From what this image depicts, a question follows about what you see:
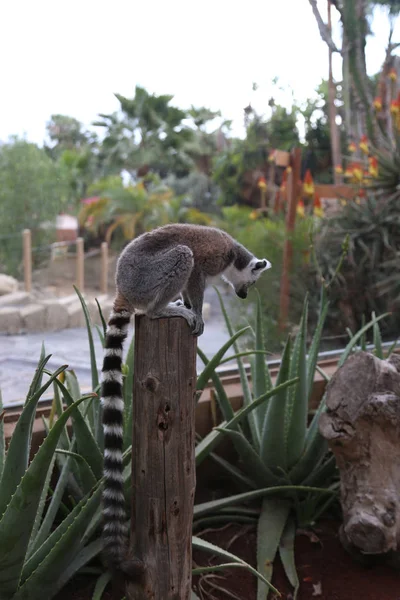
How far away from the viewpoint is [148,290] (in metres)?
1.29

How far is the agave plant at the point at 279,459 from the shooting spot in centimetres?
163

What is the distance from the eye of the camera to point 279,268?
3.63 m

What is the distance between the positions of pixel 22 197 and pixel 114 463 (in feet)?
4.04

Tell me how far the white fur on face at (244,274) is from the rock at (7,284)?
78 cm

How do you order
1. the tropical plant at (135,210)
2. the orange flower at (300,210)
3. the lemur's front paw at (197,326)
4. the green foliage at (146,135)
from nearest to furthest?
the lemur's front paw at (197,326) → the tropical plant at (135,210) → the green foliage at (146,135) → the orange flower at (300,210)

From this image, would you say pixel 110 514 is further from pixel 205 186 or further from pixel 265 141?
pixel 265 141

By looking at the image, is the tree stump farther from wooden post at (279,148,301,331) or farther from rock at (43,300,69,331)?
wooden post at (279,148,301,331)

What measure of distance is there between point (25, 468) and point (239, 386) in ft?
4.01

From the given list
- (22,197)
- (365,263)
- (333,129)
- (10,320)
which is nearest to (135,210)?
(22,197)

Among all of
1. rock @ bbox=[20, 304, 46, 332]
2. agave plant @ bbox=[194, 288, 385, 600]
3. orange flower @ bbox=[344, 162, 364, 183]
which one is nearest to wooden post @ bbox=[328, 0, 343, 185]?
orange flower @ bbox=[344, 162, 364, 183]

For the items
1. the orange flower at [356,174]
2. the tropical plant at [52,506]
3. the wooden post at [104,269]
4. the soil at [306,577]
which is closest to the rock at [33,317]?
the wooden post at [104,269]

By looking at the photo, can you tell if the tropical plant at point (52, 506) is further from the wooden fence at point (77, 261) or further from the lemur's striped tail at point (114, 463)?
the wooden fence at point (77, 261)

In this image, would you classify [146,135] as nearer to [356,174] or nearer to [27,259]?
[356,174]

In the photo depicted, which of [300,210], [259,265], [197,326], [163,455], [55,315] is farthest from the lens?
[300,210]
